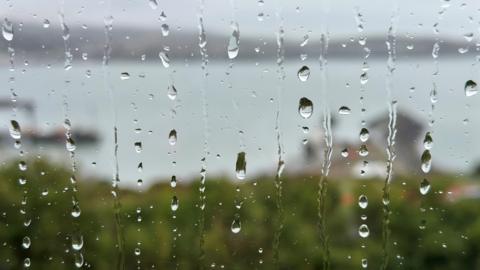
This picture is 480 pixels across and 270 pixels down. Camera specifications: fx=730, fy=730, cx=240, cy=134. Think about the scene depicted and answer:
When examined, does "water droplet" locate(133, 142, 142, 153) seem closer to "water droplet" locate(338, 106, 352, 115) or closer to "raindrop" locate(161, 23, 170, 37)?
"raindrop" locate(161, 23, 170, 37)

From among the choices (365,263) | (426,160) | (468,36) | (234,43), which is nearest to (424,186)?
(426,160)

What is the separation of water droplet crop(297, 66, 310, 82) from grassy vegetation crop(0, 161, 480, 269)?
0.61 ft

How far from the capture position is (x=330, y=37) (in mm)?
1324

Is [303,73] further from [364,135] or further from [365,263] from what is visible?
[365,263]

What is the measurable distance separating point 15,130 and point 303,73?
0.57 m

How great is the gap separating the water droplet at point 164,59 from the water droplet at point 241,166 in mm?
216

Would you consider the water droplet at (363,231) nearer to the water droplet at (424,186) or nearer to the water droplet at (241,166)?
the water droplet at (424,186)

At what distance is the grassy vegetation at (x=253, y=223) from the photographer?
138 cm

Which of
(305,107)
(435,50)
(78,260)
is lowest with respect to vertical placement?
(78,260)

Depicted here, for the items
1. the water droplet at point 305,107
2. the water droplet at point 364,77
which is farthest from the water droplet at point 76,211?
the water droplet at point 364,77

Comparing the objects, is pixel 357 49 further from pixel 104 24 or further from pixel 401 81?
pixel 104 24

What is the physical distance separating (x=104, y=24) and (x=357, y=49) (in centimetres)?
47

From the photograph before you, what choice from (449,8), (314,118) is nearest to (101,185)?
(314,118)

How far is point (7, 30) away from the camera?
1378 millimetres
